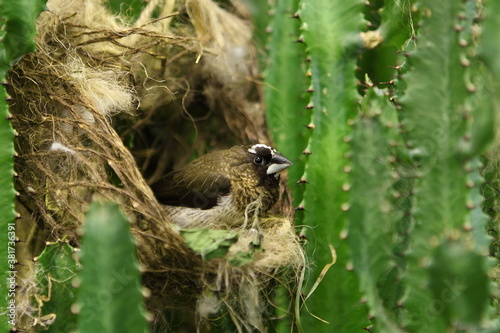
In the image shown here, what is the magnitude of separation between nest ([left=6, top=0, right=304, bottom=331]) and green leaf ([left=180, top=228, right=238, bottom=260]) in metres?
0.06

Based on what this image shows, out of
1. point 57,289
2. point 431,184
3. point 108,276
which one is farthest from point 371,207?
point 57,289

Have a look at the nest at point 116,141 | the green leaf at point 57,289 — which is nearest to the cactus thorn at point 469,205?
the nest at point 116,141

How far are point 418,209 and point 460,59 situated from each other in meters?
0.40

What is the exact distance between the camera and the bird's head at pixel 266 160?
2959mm

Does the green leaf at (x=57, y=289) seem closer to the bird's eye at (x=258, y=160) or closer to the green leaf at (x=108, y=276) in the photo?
the green leaf at (x=108, y=276)

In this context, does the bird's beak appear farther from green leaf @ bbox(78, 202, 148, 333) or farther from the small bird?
green leaf @ bbox(78, 202, 148, 333)

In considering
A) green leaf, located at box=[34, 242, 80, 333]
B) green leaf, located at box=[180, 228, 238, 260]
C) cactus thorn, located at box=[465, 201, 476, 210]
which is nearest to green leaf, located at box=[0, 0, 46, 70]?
green leaf, located at box=[34, 242, 80, 333]

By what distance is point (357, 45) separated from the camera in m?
2.55

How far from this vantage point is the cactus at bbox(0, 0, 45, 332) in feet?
7.26

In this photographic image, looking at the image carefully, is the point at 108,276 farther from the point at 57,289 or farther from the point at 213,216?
the point at 213,216

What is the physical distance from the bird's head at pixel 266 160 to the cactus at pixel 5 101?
116 centimetres

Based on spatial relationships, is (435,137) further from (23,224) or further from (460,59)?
(23,224)

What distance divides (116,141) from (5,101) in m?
0.47

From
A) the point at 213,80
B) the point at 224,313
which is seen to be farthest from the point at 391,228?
the point at 213,80
